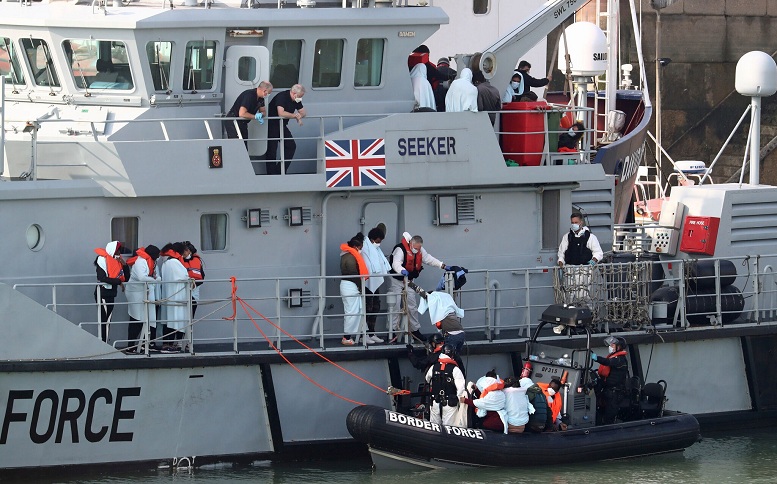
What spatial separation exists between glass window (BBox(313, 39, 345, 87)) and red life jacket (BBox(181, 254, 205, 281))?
8.23 feet

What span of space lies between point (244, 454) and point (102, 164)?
3.27 metres

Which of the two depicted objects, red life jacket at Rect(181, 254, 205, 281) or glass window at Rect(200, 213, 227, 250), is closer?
red life jacket at Rect(181, 254, 205, 281)

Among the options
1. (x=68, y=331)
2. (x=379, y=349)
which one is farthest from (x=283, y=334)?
(x=68, y=331)

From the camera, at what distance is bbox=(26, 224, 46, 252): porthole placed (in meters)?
15.5

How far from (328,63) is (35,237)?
3743mm

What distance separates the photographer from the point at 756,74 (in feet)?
64.2

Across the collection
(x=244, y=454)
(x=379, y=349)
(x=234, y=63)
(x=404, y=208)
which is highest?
(x=234, y=63)

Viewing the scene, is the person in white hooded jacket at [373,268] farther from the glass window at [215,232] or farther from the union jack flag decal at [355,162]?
the glass window at [215,232]

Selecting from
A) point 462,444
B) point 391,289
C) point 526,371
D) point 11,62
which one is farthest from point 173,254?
point 526,371

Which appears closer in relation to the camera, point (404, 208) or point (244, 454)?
point (244, 454)

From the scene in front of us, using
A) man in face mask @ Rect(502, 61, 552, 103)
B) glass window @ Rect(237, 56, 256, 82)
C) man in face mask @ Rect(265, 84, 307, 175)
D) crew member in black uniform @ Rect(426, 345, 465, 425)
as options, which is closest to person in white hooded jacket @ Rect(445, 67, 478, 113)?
man in face mask @ Rect(502, 61, 552, 103)

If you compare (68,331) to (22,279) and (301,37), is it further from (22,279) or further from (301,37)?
(301,37)

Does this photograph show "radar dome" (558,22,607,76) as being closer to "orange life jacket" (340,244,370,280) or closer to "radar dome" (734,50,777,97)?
"radar dome" (734,50,777,97)

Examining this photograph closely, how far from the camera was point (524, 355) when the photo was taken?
1670cm
